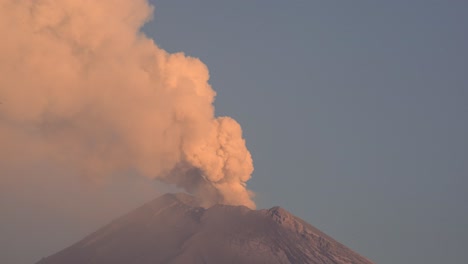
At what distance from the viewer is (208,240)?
131 meters

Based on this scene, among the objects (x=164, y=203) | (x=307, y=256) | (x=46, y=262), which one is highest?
(x=164, y=203)

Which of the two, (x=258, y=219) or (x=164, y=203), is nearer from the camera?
(x=258, y=219)

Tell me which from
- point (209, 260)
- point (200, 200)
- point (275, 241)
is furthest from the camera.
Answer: point (200, 200)

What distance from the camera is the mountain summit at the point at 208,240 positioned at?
417 ft

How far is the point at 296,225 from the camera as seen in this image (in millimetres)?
139000

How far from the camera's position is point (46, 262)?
5197 inches

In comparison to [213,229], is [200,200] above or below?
above

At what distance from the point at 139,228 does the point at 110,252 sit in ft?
32.4

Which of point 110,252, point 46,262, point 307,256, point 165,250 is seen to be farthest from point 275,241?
point 46,262

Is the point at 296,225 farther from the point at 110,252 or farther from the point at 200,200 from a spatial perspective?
the point at 110,252

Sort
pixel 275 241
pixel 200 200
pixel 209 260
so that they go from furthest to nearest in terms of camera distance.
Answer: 1. pixel 200 200
2. pixel 275 241
3. pixel 209 260

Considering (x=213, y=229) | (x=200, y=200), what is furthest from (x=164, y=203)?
(x=213, y=229)

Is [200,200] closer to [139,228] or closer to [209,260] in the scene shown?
[139,228]

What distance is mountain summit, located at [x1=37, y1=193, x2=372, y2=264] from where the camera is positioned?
12725 centimetres
